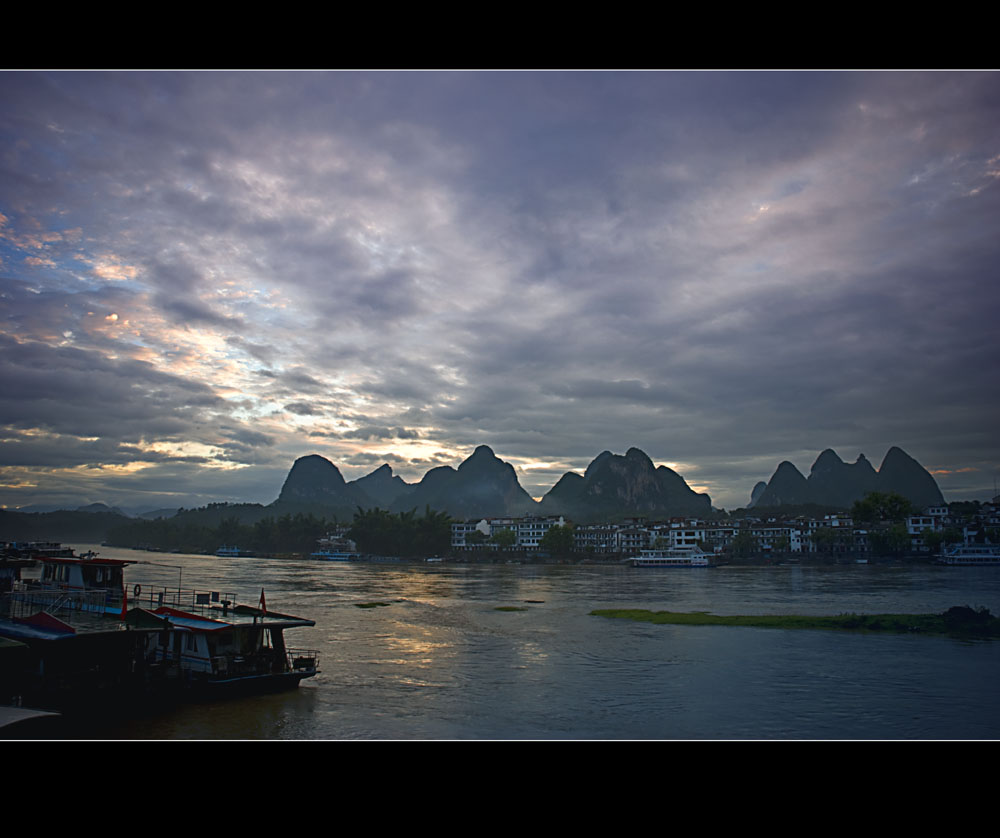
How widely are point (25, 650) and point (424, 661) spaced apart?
956cm

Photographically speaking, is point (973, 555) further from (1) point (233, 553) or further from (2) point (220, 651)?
(1) point (233, 553)

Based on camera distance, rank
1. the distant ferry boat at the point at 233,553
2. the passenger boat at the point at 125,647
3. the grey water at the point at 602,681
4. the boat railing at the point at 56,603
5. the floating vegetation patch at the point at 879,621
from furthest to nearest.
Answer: the distant ferry boat at the point at 233,553 → the floating vegetation patch at the point at 879,621 → the boat railing at the point at 56,603 → the grey water at the point at 602,681 → the passenger boat at the point at 125,647

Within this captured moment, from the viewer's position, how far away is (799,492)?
135000 millimetres

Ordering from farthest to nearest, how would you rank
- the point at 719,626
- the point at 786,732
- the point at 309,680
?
the point at 719,626, the point at 309,680, the point at 786,732

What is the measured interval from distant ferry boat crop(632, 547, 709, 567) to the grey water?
32625 mm

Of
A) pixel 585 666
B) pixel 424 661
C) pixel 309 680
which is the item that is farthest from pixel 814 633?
pixel 309 680

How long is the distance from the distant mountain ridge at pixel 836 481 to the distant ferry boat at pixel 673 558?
48.5m

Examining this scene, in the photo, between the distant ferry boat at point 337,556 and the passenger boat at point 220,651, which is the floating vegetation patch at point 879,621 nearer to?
the passenger boat at point 220,651

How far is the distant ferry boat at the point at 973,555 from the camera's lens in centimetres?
5141

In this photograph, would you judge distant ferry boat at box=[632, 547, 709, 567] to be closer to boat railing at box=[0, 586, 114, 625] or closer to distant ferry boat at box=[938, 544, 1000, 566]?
distant ferry boat at box=[938, 544, 1000, 566]

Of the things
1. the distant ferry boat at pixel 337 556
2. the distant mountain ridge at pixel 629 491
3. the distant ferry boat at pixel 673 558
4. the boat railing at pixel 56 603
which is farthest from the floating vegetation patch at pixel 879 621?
the distant mountain ridge at pixel 629 491

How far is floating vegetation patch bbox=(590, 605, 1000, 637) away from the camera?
21406 mm
